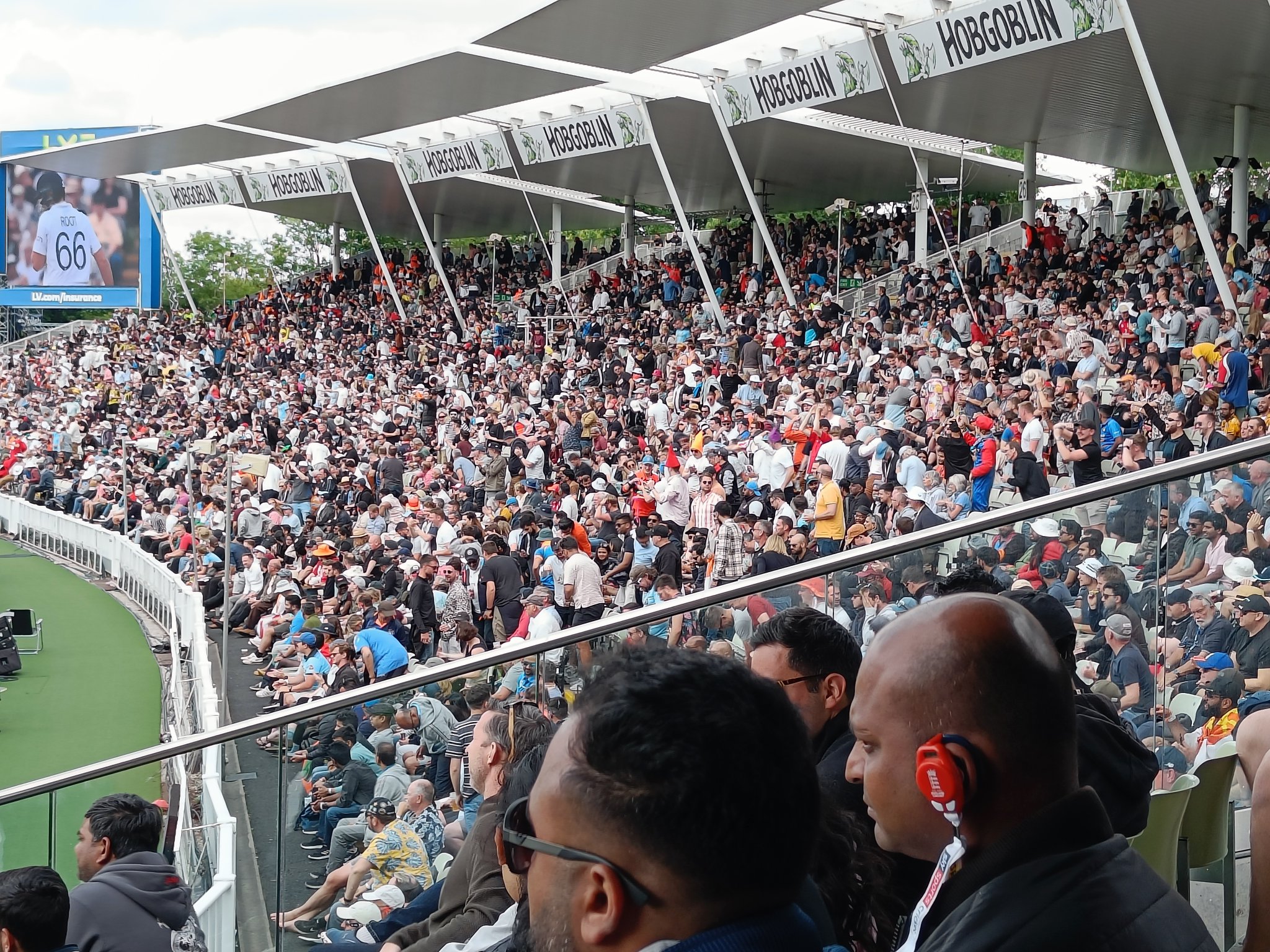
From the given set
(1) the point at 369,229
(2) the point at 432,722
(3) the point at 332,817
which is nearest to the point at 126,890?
(3) the point at 332,817

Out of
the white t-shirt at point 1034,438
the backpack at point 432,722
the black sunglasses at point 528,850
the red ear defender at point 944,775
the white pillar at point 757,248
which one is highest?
the white pillar at point 757,248

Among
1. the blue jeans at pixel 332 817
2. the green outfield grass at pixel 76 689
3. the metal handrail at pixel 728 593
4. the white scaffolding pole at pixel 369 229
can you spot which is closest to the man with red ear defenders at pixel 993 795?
the metal handrail at pixel 728 593

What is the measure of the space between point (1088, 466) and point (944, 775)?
10.1 m

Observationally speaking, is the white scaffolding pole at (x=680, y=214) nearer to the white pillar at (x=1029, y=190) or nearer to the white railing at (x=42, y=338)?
the white pillar at (x=1029, y=190)

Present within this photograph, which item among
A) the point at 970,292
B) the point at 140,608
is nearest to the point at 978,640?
the point at 970,292

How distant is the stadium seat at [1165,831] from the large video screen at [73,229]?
4548cm

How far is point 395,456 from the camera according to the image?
19766 mm

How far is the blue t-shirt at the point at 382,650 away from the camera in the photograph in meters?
11.4

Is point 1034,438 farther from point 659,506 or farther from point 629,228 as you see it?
point 629,228

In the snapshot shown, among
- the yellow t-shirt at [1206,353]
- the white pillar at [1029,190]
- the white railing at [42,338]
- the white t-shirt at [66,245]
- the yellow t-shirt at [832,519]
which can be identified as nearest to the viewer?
the yellow t-shirt at [832,519]

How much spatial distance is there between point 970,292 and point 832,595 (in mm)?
16062

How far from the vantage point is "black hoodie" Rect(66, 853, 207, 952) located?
11.4 feet

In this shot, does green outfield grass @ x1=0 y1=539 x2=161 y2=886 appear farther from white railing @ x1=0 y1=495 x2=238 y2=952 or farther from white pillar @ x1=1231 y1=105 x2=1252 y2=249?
white pillar @ x1=1231 y1=105 x2=1252 y2=249

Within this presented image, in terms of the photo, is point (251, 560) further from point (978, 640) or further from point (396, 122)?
point (978, 640)
